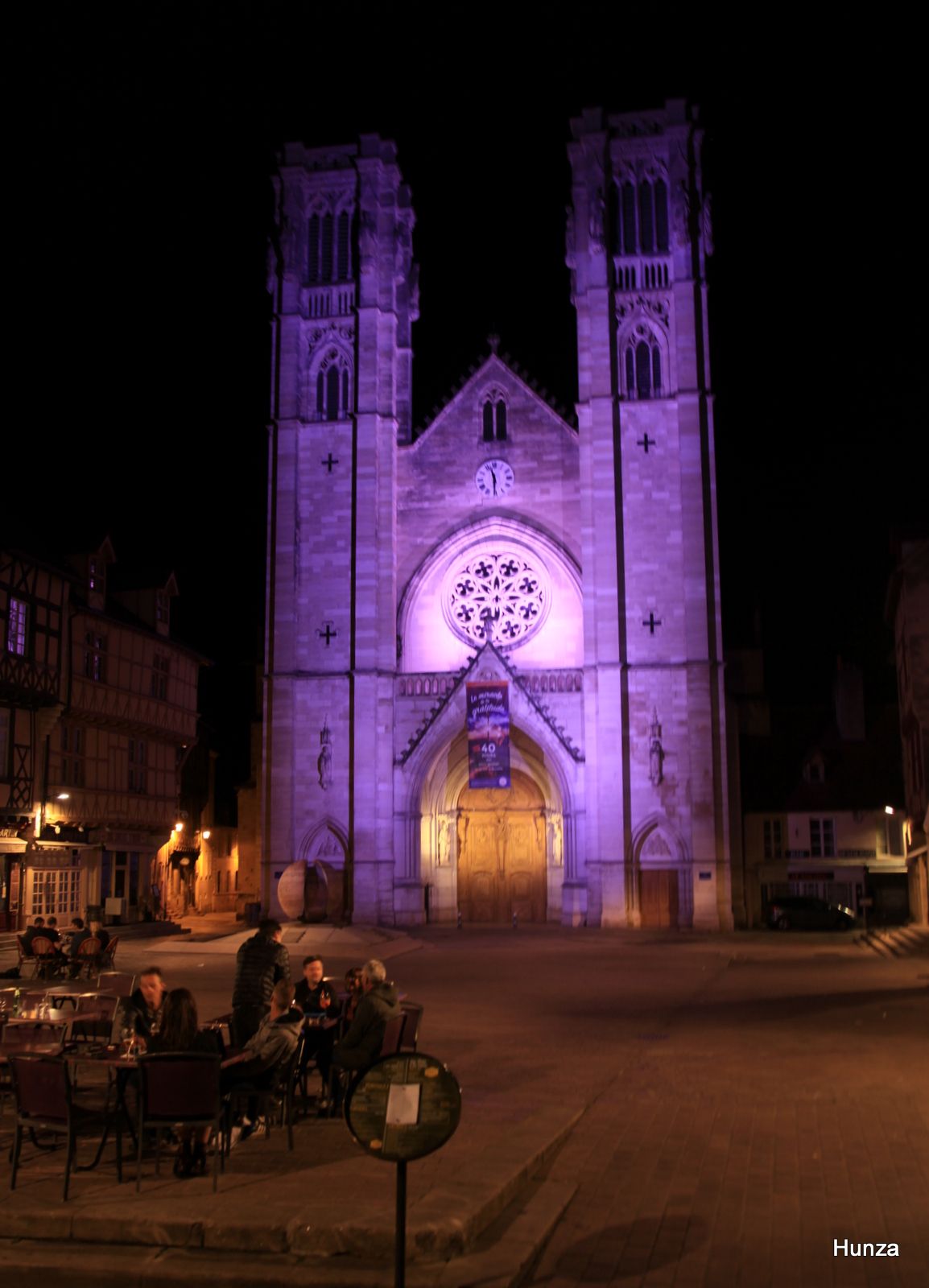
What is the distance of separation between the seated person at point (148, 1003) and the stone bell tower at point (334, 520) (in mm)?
26783

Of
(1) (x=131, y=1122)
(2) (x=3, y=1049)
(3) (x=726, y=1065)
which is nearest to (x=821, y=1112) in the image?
(3) (x=726, y=1065)

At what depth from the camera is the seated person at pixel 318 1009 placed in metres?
10.1

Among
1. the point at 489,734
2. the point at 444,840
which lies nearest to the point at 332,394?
the point at 489,734

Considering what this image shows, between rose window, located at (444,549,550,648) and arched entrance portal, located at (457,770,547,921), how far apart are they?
4853mm

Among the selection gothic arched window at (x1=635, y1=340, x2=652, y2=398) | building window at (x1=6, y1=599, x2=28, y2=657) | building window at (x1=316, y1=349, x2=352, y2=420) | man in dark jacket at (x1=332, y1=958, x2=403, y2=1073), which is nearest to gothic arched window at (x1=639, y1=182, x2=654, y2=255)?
gothic arched window at (x1=635, y1=340, x2=652, y2=398)

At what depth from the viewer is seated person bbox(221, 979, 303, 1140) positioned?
337 inches

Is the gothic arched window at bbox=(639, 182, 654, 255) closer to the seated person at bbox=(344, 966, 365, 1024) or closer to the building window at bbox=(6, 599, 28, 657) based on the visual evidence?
the building window at bbox=(6, 599, 28, 657)

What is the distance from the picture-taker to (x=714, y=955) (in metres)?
27.0

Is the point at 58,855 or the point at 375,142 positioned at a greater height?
the point at 375,142

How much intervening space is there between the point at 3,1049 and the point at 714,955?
2004 centimetres

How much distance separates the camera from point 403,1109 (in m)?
5.36

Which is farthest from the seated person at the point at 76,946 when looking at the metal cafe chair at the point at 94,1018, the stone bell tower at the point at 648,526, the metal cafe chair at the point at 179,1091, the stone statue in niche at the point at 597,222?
the stone statue in niche at the point at 597,222

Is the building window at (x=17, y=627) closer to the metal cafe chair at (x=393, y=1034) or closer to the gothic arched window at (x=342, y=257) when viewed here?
the gothic arched window at (x=342, y=257)

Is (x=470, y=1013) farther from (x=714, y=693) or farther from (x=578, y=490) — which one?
(x=578, y=490)
